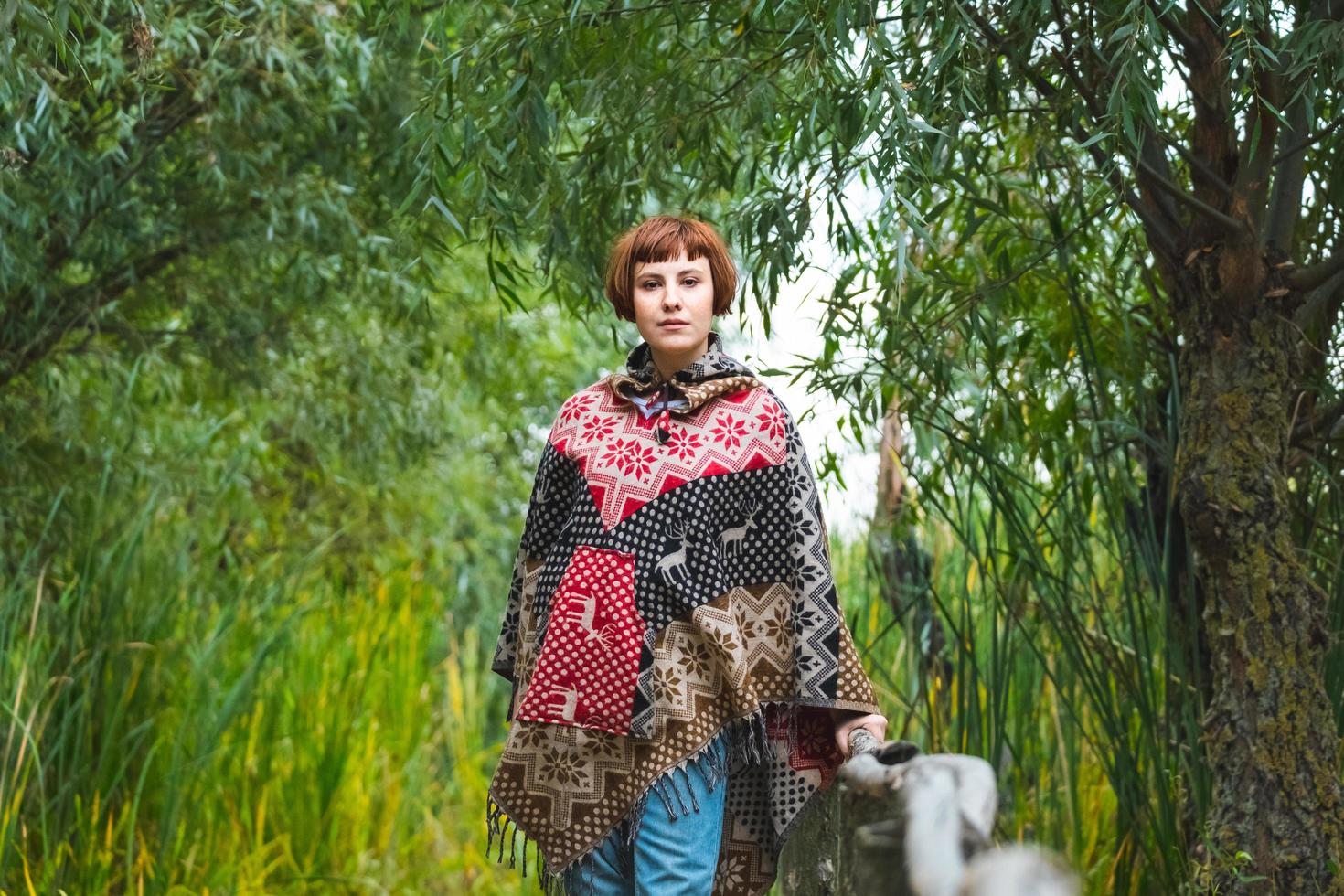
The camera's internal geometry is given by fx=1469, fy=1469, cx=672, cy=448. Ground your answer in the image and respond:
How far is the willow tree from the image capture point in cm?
231

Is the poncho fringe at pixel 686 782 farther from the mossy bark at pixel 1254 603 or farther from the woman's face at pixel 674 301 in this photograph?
the mossy bark at pixel 1254 603

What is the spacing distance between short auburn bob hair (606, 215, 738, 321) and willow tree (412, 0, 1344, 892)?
7.9 inches

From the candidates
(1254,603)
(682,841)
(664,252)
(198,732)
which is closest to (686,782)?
(682,841)

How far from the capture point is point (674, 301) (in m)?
2.22

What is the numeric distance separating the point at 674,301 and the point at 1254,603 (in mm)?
1127

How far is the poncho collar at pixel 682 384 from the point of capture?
222 centimetres

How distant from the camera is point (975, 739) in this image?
3.46 metres

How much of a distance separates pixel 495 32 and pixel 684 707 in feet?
4.39

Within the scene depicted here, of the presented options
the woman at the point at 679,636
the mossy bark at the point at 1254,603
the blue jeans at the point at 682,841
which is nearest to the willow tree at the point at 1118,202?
the mossy bark at the point at 1254,603

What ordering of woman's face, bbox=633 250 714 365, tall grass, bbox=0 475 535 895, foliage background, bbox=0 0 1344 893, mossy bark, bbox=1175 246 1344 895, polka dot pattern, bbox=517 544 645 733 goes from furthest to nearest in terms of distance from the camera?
tall grass, bbox=0 475 535 895 < foliage background, bbox=0 0 1344 893 < mossy bark, bbox=1175 246 1344 895 < woman's face, bbox=633 250 714 365 < polka dot pattern, bbox=517 544 645 733

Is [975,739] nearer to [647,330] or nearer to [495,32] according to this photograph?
[647,330]

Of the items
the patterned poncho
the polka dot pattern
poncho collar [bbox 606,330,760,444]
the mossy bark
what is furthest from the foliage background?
the polka dot pattern

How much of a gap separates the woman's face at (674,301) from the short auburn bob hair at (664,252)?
0.05 ft

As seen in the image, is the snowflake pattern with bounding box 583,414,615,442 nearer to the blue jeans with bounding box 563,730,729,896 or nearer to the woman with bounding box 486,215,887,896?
the woman with bounding box 486,215,887,896
